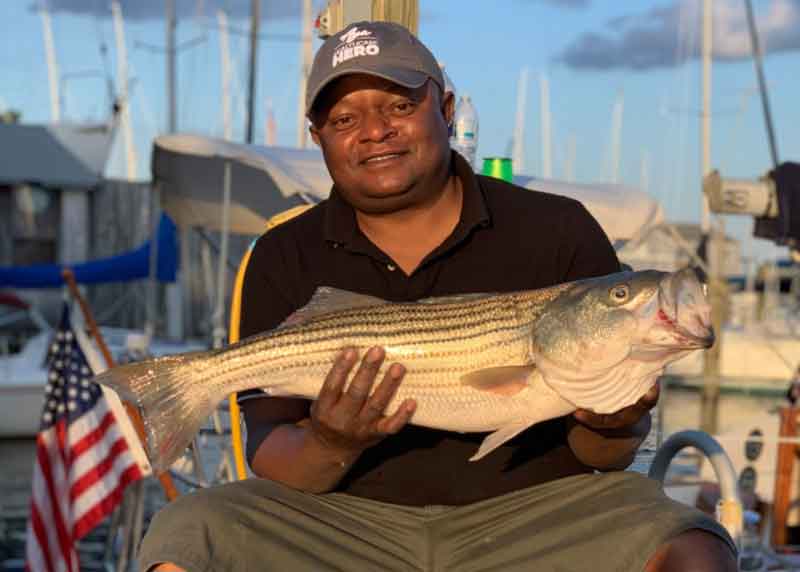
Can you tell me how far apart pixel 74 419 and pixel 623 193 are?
3.55 m

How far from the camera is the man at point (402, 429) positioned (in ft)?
A: 9.51

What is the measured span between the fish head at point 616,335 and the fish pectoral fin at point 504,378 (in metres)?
0.05

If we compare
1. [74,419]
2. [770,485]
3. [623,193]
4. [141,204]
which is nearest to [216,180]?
[74,419]

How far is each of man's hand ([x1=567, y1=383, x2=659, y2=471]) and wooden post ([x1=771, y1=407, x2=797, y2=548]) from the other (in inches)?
209

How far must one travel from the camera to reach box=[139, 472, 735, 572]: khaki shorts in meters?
2.85

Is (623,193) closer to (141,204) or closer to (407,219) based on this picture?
(407,219)

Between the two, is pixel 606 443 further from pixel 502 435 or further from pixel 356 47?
pixel 356 47

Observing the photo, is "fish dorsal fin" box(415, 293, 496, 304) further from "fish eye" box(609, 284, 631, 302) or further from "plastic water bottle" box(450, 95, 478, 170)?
"plastic water bottle" box(450, 95, 478, 170)

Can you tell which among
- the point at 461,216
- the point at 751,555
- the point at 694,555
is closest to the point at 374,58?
the point at 461,216

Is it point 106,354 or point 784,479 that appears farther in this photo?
point 784,479

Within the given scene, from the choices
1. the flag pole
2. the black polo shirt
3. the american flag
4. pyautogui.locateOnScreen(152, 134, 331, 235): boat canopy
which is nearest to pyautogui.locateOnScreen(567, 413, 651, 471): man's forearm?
the black polo shirt

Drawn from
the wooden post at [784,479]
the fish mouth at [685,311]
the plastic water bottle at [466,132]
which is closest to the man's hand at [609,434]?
the fish mouth at [685,311]

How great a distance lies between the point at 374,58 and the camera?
3.33 meters

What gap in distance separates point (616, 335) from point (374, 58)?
1.22 metres
